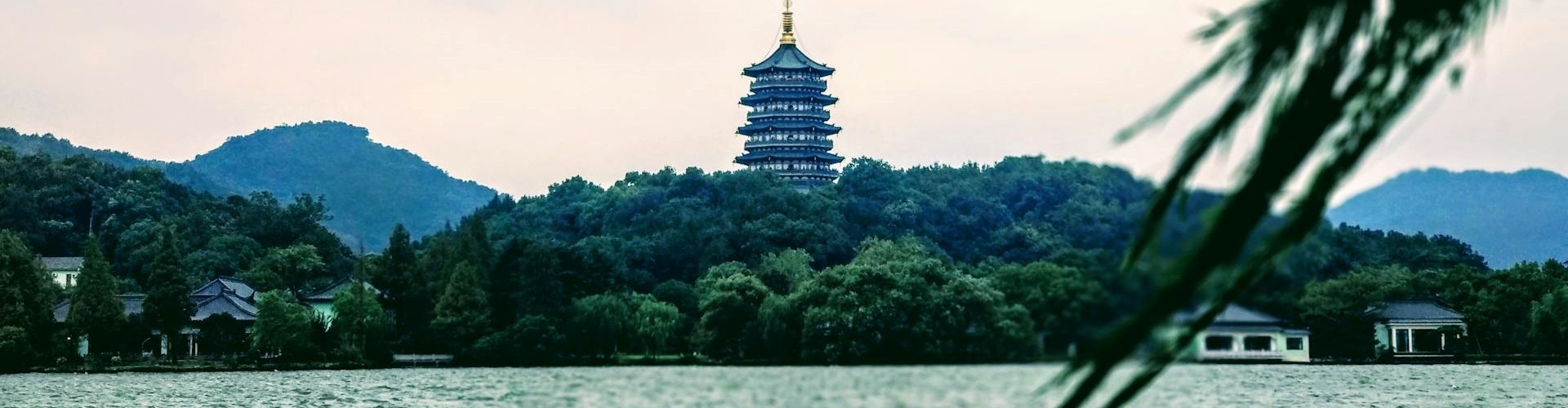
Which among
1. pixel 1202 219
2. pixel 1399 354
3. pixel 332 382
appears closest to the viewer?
pixel 1202 219

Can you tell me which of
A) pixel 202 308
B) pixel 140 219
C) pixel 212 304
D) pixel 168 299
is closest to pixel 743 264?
pixel 212 304

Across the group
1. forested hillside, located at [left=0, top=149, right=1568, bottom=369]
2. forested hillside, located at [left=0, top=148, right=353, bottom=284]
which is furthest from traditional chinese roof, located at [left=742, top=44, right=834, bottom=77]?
forested hillside, located at [left=0, top=148, right=353, bottom=284]

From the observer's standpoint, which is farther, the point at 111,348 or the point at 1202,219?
the point at 111,348

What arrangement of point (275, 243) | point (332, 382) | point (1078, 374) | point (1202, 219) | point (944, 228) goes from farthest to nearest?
1. point (275, 243)
2. point (944, 228)
3. point (332, 382)
4. point (1078, 374)
5. point (1202, 219)

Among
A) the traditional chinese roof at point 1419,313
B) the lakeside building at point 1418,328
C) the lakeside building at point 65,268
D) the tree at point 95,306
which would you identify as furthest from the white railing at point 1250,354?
the lakeside building at point 65,268

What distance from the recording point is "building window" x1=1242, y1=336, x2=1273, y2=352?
143ft

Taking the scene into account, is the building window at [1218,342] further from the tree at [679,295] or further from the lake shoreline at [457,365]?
the tree at [679,295]

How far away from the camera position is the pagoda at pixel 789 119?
83938 mm

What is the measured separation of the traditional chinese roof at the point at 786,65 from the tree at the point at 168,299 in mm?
37444

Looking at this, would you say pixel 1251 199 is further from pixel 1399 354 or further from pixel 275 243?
pixel 275 243

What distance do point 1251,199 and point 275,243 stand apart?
70820 millimetres

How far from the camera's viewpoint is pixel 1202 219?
2441 millimetres

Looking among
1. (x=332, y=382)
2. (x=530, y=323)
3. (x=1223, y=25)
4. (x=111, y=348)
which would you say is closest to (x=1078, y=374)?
(x=1223, y=25)

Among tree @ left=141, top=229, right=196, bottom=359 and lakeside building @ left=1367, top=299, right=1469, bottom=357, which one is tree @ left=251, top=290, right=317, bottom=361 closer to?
tree @ left=141, top=229, right=196, bottom=359
